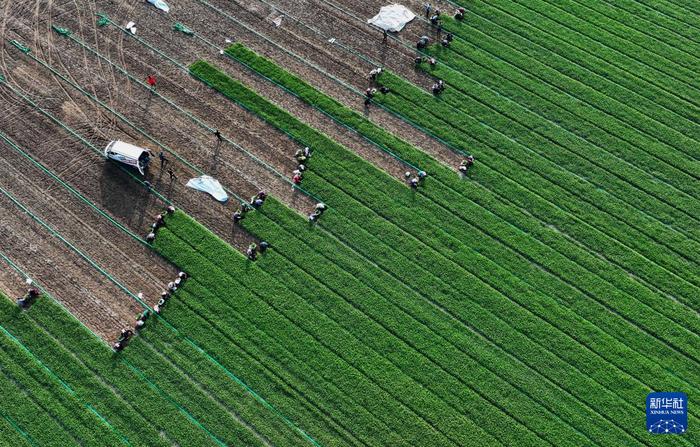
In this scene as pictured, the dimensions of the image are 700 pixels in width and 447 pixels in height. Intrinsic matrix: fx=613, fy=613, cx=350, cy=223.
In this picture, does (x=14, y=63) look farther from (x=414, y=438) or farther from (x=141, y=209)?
(x=414, y=438)

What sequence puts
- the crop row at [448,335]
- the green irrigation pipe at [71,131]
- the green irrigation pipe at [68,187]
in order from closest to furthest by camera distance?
the crop row at [448,335], the green irrigation pipe at [68,187], the green irrigation pipe at [71,131]

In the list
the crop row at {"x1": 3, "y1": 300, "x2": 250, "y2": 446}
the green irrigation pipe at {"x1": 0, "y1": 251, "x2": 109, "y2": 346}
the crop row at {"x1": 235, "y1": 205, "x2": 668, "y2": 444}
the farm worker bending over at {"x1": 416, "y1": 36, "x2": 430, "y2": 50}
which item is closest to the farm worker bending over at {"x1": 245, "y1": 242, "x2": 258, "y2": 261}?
the crop row at {"x1": 235, "y1": 205, "x2": 668, "y2": 444}

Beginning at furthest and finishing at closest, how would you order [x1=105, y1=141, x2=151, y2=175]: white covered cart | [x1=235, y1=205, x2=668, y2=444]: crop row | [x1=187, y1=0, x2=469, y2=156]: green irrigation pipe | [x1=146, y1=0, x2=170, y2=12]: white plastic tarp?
[x1=146, y1=0, x2=170, y2=12]: white plastic tarp → [x1=187, y1=0, x2=469, y2=156]: green irrigation pipe → [x1=105, y1=141, x2=151, y2=175]: white covered cart → [x1=235, y1=205, x2=668, y2=444]: crop row

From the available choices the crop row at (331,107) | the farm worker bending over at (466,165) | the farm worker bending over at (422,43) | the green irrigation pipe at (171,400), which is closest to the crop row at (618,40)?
the farm worker bending over at (422,43)

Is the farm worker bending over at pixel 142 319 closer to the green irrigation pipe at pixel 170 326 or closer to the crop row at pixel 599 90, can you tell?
the green irrigation pipe at pixel 170 326

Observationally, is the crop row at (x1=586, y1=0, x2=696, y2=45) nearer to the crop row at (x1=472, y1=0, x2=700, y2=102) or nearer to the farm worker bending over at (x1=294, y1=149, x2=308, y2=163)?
the crop row at (x1=472, y1=0, x2=700, y2=102)

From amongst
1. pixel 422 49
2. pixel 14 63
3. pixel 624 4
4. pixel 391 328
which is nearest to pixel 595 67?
pixel 624 4
